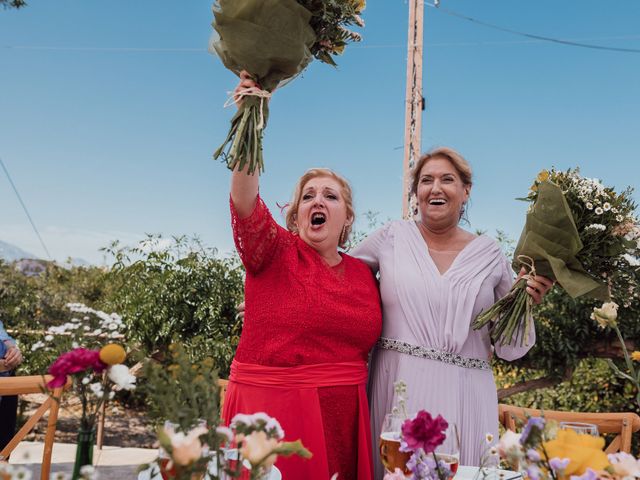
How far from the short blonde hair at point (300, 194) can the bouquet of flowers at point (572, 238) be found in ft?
2.33

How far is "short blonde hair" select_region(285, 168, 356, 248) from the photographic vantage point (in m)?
2.46

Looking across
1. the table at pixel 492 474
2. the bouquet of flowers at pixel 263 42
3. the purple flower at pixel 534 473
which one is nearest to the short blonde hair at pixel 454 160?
the bouquet of flowers at pixel 263 42

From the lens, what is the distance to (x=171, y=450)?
2.22 feet

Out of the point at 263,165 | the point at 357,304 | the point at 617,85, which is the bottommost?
the point at 357,304

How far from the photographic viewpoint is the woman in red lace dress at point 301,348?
202 centimetres

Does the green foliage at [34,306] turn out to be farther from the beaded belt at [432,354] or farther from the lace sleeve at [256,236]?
the beaded belt at [432,354]

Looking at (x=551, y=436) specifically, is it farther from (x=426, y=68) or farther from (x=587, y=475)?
(x=426, y=68)

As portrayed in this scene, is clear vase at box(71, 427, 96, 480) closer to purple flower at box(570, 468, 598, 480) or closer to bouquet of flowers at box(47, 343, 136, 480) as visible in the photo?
bouquet of flowers at box(47, 343, 136, 480)

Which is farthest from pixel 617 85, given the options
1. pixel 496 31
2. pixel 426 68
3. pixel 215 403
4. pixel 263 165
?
pixel 215 403

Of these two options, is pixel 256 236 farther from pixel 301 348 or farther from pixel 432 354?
pixel 432 354

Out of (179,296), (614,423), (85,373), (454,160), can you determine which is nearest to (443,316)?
(454,160)

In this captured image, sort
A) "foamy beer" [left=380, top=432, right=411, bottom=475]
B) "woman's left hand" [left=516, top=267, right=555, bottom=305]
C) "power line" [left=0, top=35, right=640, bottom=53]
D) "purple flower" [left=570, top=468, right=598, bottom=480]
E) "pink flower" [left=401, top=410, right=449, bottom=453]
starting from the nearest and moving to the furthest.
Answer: "purple flower" [left=570, top=468, right=598, bottom=480] → "pink flower" [left=401, top=410, right=449, bottom=453] → "foamy beer" [left=380, top=432, right=411, bottom=475] → "woman's left hand" [left=516, top=267, right=555, bottom=305] → "power line" [left=0, top=35, right=640, bottom=53]

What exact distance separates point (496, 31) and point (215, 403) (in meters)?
11.6

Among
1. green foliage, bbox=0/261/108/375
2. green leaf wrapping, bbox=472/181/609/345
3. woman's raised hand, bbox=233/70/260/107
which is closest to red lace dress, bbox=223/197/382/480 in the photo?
woman's raised hand, bbox=233/70/260/107
